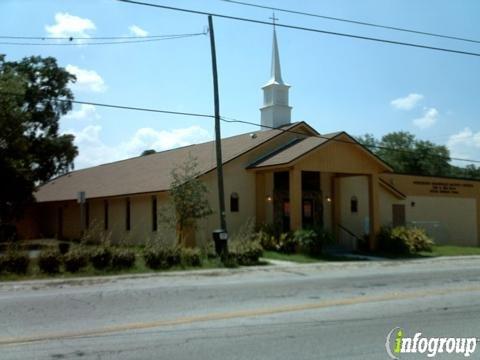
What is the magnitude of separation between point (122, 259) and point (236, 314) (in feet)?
29.7

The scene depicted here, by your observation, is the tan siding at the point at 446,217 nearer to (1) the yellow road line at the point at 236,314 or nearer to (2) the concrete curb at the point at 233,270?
(2) the concrete curb at the point at 233,270

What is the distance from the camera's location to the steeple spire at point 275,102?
102 ft

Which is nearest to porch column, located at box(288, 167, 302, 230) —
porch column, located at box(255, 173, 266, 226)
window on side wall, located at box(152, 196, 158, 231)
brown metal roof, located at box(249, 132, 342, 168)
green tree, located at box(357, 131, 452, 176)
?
brown metal roof, located at box(249, 132, 342, 168)

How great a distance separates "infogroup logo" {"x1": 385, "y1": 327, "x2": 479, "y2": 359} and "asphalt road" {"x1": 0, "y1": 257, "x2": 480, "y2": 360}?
0.50 ft

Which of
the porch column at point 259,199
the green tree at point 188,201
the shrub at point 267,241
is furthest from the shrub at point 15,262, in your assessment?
the porch column at point 259,199

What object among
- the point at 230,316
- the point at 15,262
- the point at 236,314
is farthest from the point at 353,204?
the point at 230,316

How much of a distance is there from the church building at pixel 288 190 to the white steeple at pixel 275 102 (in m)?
0.06

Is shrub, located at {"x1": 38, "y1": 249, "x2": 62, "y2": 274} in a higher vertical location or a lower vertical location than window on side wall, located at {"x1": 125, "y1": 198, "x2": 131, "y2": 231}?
lower

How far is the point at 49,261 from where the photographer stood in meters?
16.8

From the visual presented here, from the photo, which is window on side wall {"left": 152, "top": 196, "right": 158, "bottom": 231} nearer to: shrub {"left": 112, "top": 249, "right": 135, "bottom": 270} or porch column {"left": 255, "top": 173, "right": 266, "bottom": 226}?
porch column {"left": 255, "top": 173, "right": 266, "bottom": 226}

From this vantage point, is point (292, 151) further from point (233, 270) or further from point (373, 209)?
point (233, 270)

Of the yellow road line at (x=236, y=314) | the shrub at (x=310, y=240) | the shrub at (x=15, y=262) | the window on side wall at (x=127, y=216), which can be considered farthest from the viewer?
the window on side wall at (x=127, y=216)

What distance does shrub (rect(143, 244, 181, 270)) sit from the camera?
18578mm

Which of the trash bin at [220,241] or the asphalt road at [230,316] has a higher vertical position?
the trash bin at [220,241]
